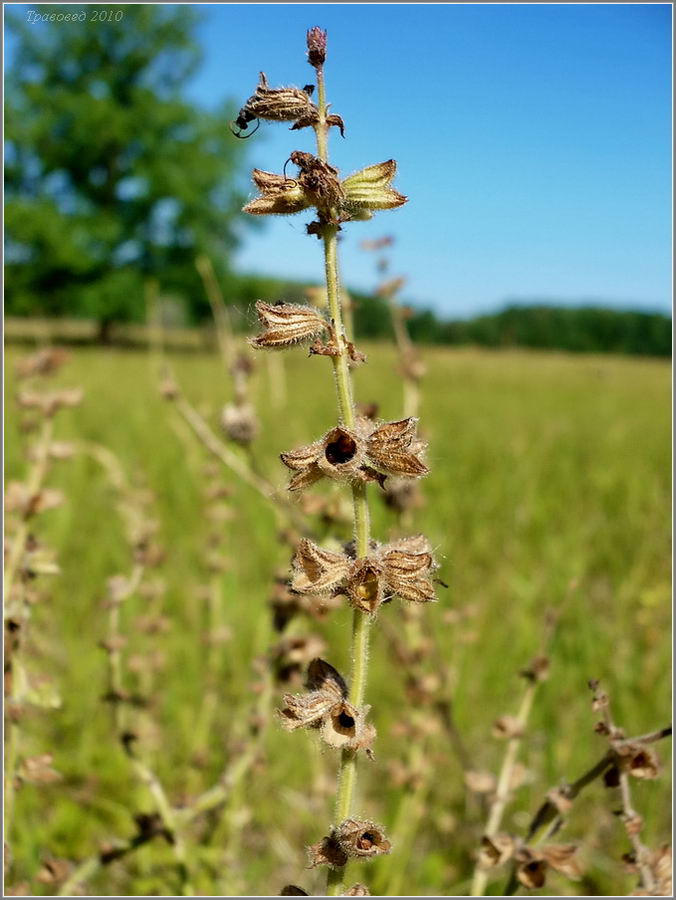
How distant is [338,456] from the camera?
58 cm

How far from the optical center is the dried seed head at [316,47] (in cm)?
55

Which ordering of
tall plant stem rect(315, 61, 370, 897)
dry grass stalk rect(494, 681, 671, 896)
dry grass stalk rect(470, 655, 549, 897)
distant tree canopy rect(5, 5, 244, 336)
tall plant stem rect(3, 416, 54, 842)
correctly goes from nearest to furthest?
tall plant stem rect(315, 61, 370, 897) < dry grass stalk rect(494, 681, 671, 896) < tall plant stem rect(3, 416, 54, 842) < dry grass stalk rect(470, 655, 549, 897) < distant tree canopy rect(5, 5, 244, 336)

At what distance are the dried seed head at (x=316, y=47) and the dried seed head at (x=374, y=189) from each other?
8 cm

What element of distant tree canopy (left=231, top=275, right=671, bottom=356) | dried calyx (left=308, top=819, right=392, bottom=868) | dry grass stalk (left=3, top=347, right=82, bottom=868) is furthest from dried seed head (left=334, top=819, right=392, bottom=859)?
distant tree canopy (left=231, top=275, right=671, bottom=356)

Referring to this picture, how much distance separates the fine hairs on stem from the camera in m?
0.55

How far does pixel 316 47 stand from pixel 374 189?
10 cm

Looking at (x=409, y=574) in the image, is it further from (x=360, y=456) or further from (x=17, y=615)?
(x=17, y=615)

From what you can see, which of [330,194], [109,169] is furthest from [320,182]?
[109,169]

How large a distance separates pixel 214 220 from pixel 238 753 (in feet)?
82.2

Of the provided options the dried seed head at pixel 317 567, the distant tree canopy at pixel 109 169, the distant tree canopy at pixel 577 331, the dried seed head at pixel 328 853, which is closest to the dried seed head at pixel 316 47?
the dried seed head at pixel 317 567

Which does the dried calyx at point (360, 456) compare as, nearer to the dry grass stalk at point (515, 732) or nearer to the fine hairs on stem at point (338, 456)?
the fine hairs on stem at point (338, 456)

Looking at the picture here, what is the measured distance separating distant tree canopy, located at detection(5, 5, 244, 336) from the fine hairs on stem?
20060mm

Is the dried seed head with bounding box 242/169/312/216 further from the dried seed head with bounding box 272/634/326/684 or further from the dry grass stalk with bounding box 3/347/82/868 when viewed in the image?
the dried seed head with bounding box 272/634/326/684

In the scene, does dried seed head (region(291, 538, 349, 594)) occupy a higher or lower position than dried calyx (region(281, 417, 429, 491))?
lower
